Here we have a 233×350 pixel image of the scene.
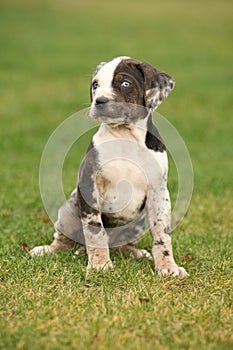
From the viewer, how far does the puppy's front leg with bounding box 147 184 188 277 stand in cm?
541

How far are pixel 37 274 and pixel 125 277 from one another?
697mm

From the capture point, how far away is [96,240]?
5363mm

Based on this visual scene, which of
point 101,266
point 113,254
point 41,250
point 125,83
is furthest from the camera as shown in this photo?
point 113,254

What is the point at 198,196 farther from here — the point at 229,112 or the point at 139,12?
the point at 139,12

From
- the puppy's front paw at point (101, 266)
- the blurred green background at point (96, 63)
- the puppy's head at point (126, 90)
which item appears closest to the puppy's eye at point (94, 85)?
the puppy's head at point (126, 90)

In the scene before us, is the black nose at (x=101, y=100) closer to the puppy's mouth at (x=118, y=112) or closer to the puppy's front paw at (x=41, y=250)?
the puppy's mouth at (x=118, y=112)

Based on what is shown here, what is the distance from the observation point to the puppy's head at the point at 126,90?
5.11 metres

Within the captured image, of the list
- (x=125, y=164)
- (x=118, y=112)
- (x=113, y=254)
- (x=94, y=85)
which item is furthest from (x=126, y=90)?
(x=113, y=254)

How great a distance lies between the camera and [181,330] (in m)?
4.07

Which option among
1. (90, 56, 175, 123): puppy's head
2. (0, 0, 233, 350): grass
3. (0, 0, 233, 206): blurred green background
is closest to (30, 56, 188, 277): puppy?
(90, 56, 175, 123): puppy's head

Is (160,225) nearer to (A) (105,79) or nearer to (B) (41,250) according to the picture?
(B) (41,250)

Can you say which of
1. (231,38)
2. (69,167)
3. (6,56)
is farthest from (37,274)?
(231,38)

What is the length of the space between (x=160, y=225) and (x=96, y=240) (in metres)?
0.56

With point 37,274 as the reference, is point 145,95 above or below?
above
